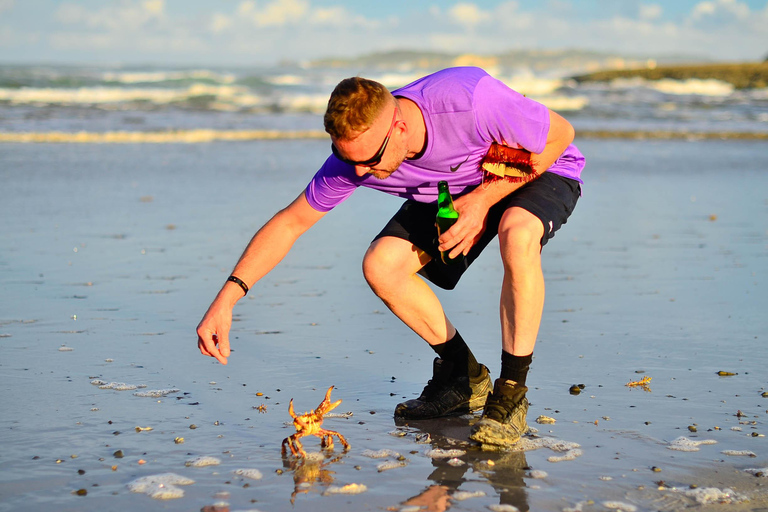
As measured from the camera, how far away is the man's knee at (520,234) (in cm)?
333

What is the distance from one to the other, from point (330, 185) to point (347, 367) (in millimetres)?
1162

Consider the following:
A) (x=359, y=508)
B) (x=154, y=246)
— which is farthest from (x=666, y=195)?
(x=359, y=508)

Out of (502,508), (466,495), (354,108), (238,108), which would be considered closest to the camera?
(502,508)

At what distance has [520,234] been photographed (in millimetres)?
3328

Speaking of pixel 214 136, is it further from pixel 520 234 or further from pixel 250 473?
pixel 250 473

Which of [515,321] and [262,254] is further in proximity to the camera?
[262,254]

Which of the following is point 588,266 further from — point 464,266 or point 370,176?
point 370,176

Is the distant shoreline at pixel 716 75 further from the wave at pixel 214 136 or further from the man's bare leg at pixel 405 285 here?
the man's bare leg at pixel 405 285

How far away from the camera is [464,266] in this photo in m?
3.83

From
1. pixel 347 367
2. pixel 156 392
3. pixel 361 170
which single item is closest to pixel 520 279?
pixel 361 170

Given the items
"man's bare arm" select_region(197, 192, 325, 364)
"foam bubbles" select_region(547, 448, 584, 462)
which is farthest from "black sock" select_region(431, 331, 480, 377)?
"man's bare arm" select_region(197, 192, 325, 364)

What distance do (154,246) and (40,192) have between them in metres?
3.45

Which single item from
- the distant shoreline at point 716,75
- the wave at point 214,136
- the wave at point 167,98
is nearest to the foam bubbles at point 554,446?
the wave at point 214,136

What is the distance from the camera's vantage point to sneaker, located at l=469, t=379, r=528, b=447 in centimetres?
325
